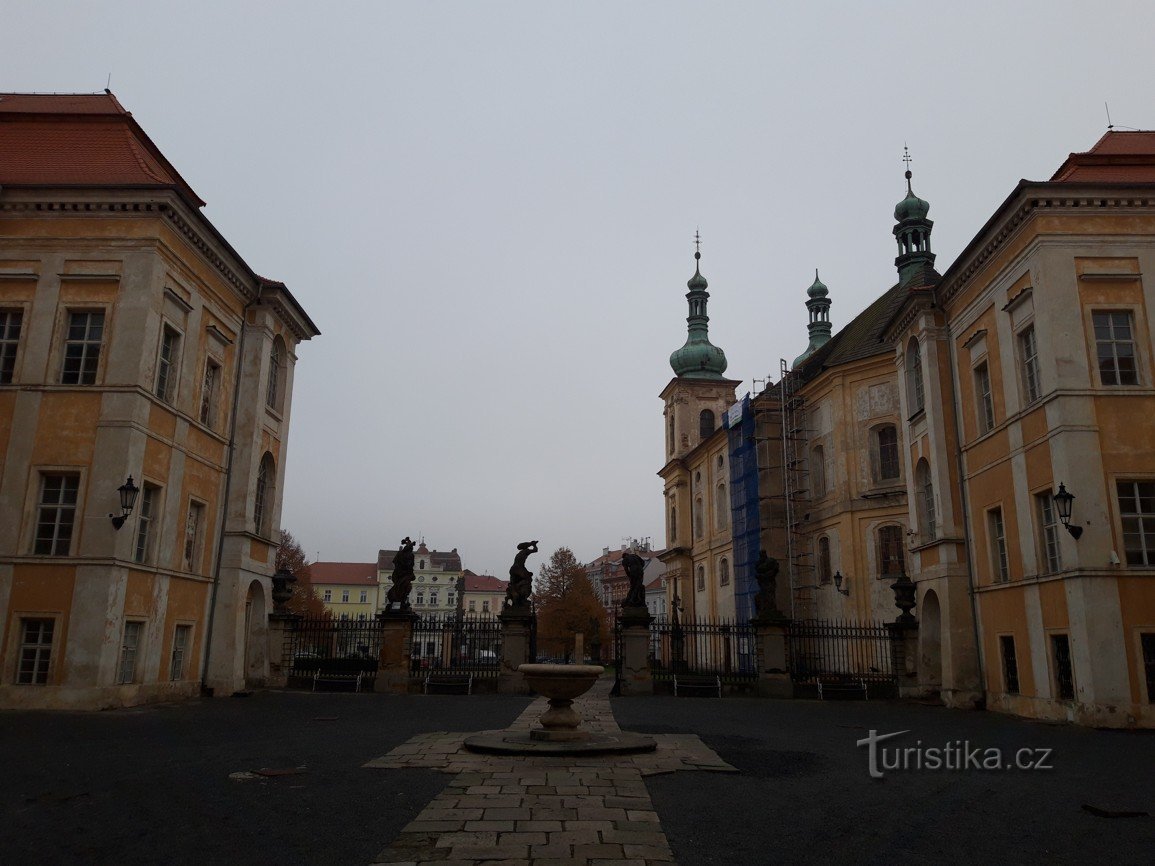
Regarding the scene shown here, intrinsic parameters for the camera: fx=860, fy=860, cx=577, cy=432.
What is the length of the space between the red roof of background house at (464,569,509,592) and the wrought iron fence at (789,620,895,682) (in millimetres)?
88346

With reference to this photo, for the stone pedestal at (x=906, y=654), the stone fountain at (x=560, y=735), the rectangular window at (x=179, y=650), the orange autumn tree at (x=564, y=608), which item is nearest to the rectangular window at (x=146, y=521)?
the rectangular window at (x=179, y=650)

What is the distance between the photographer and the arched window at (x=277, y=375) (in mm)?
25853

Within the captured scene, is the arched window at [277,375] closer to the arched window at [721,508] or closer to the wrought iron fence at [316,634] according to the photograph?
the wrought iron fence at [316,634]

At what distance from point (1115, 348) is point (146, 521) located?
2075 centimetres

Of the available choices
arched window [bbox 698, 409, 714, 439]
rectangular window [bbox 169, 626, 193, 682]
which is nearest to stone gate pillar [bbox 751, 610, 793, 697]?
rectangular window [bbox 169, 626, 193, 682]

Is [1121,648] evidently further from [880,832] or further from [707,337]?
[707,337]

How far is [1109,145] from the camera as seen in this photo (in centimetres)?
2005

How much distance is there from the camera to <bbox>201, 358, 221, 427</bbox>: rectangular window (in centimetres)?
2189

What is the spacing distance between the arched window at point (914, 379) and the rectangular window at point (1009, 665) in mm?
6914

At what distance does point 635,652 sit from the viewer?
24.7m

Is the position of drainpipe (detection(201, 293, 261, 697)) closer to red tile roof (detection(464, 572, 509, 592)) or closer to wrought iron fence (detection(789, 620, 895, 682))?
Result: wrought iron fence (detection(789, 620, 895, 682))

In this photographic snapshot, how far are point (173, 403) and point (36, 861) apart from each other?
15.6 metres

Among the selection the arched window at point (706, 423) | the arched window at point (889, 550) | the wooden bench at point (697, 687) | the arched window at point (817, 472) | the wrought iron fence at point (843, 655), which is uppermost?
the arched window at point (706, 423)

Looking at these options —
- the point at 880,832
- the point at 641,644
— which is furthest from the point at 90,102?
the point at 880,832
